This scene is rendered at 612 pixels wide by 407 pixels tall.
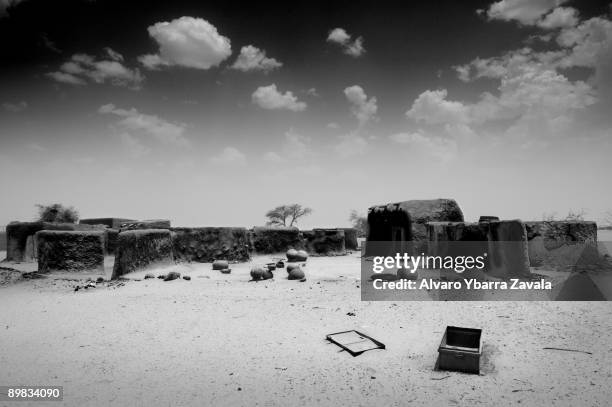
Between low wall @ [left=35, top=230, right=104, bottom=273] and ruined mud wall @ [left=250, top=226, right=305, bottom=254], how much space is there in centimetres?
378

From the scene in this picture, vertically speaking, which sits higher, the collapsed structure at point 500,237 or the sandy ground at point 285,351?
the collapsed structure at point 500,237

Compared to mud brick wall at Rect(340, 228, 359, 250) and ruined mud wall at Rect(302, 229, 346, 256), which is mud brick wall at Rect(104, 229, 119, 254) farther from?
mud brick wall at Rect(340, 228, 359, 250)

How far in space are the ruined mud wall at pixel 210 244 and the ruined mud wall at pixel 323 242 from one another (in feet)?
7.72

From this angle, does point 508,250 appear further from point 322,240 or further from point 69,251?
point 69,251

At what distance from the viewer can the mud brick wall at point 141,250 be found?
5.92m

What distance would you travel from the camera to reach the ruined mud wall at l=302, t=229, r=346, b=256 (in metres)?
10.2

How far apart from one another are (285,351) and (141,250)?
4.50m

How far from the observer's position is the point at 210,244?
26.2 ft

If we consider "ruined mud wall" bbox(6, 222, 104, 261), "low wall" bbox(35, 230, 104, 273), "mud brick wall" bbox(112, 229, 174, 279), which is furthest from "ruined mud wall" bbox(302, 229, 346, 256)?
"ruined mud wall" bbox(6, 222, 104, 261)

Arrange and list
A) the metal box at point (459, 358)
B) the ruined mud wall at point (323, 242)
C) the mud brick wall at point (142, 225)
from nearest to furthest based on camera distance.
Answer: the metal box at point (459, 358) → the mud brick wall at point (142, 225) → the ruined mud wall at point (323, 242)

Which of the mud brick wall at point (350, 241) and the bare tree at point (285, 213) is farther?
the bare tree at point (285, 213)

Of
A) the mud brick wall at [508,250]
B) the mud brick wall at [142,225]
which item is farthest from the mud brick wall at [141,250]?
the mud brick wall at [508,250]

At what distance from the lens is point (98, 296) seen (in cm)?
475

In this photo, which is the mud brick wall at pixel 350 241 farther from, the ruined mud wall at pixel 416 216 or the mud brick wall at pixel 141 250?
the mud brick wall at pixel 141 250
